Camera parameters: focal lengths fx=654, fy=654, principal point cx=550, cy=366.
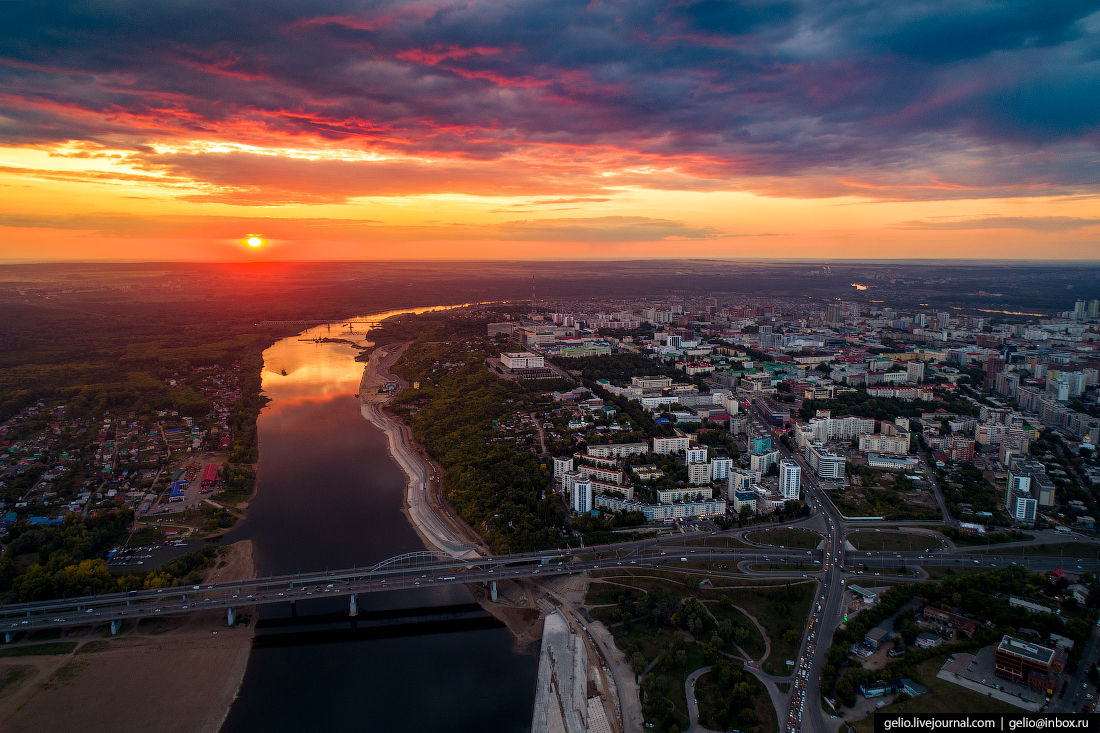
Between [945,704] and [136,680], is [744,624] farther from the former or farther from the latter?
[136,680]

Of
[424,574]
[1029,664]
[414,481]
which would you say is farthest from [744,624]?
[414,481]

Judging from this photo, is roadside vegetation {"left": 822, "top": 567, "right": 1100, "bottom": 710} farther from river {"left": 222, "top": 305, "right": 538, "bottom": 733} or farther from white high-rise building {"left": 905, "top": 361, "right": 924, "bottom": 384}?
white high-rise building {"left": 905, "top": 361, "right": 924, "bottom": 384}

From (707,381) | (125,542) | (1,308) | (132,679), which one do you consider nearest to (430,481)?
(125,542)

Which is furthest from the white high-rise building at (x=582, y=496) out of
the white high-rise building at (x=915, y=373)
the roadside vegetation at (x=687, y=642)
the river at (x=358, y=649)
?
the white high-rise building at (x=915, y=373)

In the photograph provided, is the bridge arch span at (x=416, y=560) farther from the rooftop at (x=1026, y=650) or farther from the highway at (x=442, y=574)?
the rooftop at (x=1026, y=650)

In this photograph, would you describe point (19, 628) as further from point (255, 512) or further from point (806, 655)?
point (806, 655)

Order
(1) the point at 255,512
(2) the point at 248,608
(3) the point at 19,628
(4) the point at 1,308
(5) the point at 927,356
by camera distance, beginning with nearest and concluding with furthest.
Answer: (3) the point at 19,628, (2) the point at 248,608, (1) the point at 255,512, (5) the point at 927,356, (4) the point at 1,308
